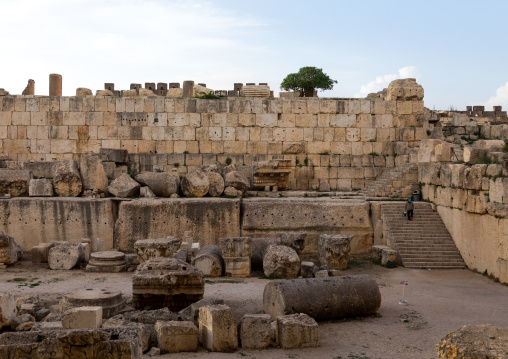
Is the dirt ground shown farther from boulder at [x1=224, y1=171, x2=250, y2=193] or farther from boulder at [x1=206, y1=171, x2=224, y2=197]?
boulder at [x1=206, y1=171, x2=224, y2=197]

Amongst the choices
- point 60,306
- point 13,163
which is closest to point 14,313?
point 60,306

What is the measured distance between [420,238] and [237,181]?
5432mm

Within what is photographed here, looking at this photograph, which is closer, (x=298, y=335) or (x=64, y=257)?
(x=298, y=335)

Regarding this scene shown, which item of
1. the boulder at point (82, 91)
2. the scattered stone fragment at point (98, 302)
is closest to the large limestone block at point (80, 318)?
the scattered stone fragment at point (98, 302)

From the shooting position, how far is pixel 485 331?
19.3 ft

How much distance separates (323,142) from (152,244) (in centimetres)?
839

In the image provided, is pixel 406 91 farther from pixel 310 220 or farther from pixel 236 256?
pixel 236 256

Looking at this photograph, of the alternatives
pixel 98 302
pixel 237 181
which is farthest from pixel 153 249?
pixel 237 181

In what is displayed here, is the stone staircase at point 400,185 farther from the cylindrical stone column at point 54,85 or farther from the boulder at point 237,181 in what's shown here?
the cylindrical stone column at point 54,85

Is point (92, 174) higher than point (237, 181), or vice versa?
point (92, 174)

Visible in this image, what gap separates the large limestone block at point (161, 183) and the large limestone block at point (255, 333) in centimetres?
875

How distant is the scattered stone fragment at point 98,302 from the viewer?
32.7 ft

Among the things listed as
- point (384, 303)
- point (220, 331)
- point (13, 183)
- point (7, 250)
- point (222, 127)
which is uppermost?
point (222, 127)

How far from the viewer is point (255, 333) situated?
887cm
